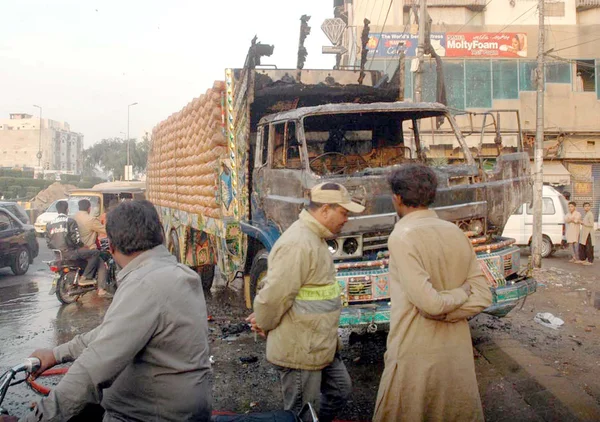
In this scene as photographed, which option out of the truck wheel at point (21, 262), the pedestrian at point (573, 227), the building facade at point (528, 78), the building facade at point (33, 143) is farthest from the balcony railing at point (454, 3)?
the building facade at point (33, 143)

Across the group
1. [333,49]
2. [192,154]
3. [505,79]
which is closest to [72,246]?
[192,154]

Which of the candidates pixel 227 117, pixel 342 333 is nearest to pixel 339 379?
pixel 342 333

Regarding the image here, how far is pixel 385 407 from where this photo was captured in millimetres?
2646

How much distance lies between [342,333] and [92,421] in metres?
4.55

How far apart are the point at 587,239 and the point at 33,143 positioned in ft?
300

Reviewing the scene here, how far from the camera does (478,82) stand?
23.5 meters

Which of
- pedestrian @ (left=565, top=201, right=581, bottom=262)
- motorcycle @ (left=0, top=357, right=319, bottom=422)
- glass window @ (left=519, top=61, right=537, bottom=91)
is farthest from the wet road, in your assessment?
glass window @ (left=519, top=61, right=537, bottom=91)

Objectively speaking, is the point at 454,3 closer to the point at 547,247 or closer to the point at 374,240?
the point at 547,247

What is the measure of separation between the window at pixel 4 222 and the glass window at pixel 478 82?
1776 centimetres

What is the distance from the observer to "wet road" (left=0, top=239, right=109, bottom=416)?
237 inches

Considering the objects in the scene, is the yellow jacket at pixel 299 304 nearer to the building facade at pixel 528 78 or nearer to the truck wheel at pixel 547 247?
the truck wheel at pixel 547 247

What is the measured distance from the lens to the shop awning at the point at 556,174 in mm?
23703

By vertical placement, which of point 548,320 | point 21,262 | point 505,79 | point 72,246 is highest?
point 505,79

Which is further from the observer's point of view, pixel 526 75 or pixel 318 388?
pixel 526 75
